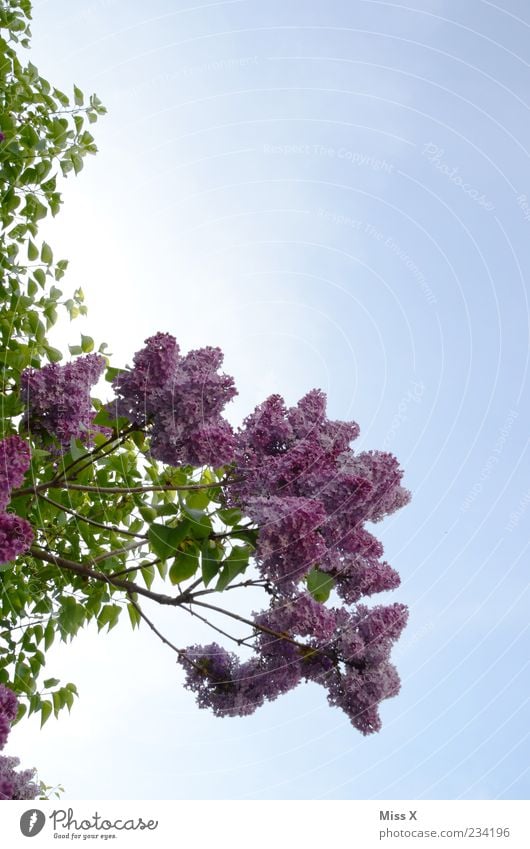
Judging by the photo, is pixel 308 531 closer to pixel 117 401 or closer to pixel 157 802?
pixel 117 401

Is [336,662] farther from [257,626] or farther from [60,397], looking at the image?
[60,397]

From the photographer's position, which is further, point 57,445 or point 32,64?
point 32,64

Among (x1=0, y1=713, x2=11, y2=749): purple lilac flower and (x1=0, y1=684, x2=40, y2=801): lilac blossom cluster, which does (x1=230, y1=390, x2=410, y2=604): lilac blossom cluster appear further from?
(x1=0, y1=684, x2=40, y2=801): lilac blossom cluster

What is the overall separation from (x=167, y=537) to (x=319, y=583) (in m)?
0.59

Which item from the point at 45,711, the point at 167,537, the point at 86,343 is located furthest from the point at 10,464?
the point at 45,711

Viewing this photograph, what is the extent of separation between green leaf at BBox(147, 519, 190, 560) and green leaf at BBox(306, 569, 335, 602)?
0.49 meters

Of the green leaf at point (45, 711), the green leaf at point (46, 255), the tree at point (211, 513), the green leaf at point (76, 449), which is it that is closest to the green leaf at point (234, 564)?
the tree at point (211, 513)

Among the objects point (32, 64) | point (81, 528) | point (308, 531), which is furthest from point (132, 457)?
point (32, 64)

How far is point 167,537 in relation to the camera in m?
2.67

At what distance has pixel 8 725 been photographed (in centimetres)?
224

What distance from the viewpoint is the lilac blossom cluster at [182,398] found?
2453mm

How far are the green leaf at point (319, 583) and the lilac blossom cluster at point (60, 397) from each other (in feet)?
3.55

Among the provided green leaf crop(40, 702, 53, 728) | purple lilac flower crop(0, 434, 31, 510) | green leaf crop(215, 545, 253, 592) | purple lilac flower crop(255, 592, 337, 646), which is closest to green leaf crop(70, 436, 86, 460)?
green leaf crop(215, 545, 253, 592)

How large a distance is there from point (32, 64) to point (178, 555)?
2.84 metres
